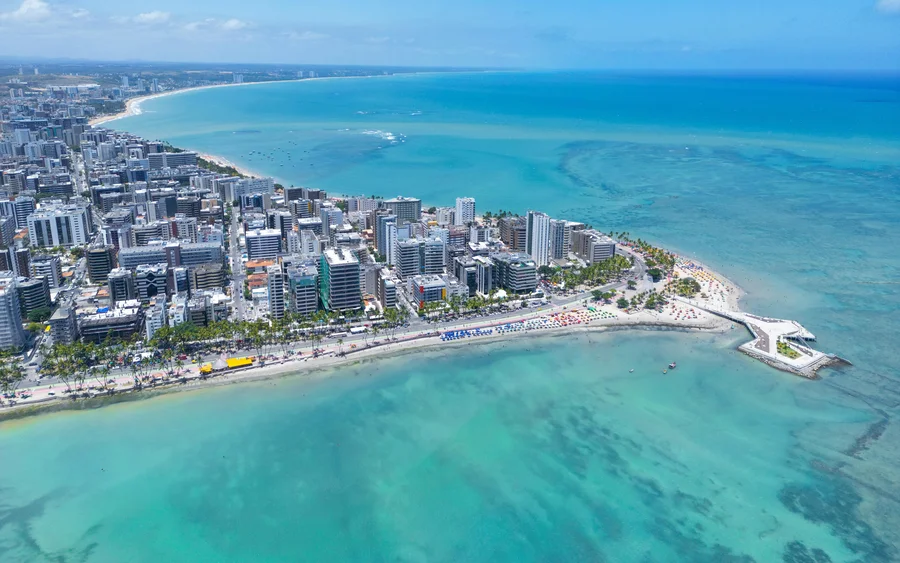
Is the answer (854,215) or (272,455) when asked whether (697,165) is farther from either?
(272,455)

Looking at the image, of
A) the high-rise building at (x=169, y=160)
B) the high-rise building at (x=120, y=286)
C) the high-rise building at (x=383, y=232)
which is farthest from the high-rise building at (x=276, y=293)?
the high-rise building at (x=169, y=160)

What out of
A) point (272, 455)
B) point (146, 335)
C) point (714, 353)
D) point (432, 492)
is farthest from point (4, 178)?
point (714, 353)

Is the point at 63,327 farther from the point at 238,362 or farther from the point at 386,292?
the point at 386,292

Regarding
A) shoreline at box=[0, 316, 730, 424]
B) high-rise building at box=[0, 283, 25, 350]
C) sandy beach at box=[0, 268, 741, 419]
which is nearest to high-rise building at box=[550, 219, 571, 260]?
sandy beach at box=[0, 268, 741, 419]

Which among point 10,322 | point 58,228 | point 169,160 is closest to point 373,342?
point 10,322

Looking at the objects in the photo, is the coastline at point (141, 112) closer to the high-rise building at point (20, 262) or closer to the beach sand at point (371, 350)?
the high-rise building at point (20, 262)

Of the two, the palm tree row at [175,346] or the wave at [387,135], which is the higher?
the wave at [387,135]
